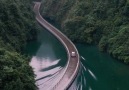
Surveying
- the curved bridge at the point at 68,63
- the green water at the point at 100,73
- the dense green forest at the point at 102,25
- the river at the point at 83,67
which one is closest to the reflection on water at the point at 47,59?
the river at the point at 83,67

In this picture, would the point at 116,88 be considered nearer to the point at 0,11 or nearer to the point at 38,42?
the point at 0,11

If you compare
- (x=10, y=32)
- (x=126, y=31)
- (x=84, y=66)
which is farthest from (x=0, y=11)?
(x=126, y=31)

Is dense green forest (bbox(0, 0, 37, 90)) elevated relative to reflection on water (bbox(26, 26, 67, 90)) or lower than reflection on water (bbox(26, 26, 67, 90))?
elevated

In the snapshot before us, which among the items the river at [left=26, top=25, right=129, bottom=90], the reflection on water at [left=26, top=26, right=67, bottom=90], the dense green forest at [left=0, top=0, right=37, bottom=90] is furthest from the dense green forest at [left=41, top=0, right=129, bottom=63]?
the dense green forest at [left=0, top=0, right=37, bottom=90]

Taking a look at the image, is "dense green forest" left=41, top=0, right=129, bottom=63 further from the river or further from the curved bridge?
the curved bridge

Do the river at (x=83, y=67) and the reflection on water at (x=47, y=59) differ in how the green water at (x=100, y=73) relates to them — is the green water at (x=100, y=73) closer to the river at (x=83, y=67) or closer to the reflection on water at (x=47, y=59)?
the river at (x=83, y=67)
